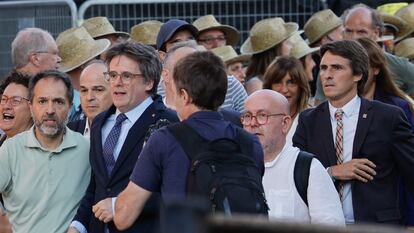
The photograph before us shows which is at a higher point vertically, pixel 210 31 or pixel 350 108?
pixel 210 31

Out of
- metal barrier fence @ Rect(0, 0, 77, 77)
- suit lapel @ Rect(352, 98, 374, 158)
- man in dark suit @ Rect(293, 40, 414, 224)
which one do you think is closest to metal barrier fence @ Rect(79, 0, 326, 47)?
metal barrier fence @ Rect(0, 0, 77, 77)

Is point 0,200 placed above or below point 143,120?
below

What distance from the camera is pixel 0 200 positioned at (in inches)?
268

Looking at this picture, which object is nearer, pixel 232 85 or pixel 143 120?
pixel 143 120

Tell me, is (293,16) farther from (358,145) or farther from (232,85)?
(358,145)

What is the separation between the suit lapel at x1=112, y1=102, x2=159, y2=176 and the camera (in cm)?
602

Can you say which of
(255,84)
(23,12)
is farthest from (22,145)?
(23,12)

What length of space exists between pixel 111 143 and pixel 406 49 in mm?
5515

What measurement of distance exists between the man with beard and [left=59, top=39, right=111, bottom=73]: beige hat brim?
9.75ft

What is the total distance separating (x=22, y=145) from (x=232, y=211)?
7.27ft

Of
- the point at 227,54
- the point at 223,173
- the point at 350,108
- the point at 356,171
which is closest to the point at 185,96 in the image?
the point at 223,173

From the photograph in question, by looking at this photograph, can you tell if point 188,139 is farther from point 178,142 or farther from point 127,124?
point 127,124

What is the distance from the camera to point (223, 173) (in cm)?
478

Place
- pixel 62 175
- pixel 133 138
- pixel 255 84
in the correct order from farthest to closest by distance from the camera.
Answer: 1. pixel 255 84
2. pixel 62 175
3. pixel 133 138
